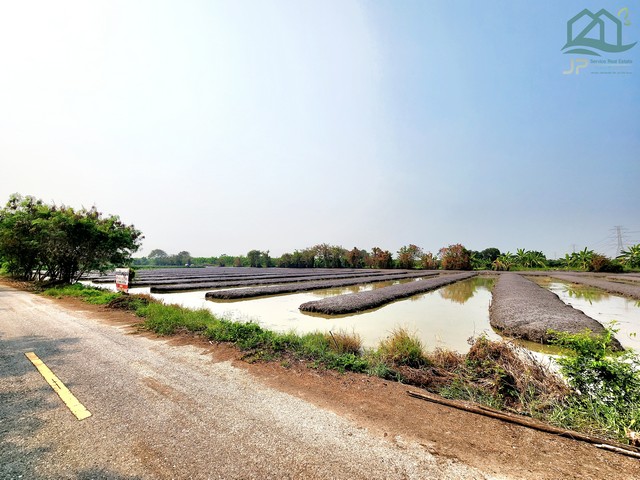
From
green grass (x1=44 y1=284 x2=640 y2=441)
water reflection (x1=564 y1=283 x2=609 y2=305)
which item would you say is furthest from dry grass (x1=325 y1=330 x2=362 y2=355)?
water reflection (x1=564 y1=283 x2=609 y2=305)

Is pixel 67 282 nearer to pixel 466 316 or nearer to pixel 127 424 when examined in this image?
pixel 127 424

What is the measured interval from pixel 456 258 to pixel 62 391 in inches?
2882

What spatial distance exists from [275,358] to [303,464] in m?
3.38

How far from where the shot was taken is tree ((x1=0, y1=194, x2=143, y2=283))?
17.0m

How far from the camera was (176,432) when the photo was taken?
3.22m

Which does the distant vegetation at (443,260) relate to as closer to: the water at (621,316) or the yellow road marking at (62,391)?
the water at (621,316)

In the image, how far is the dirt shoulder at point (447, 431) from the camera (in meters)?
2.89

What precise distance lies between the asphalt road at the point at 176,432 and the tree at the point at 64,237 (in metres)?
15.1

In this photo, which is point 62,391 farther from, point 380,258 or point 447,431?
point 380,258

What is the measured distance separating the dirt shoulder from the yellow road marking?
2414 millimetres

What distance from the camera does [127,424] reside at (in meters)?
3.33

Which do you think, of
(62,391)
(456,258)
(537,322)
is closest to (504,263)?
(456,258)

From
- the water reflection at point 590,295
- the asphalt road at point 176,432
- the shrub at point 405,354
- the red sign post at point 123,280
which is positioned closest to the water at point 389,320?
the shrub at point 405,354

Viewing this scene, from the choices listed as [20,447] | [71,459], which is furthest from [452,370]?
[20,447]
